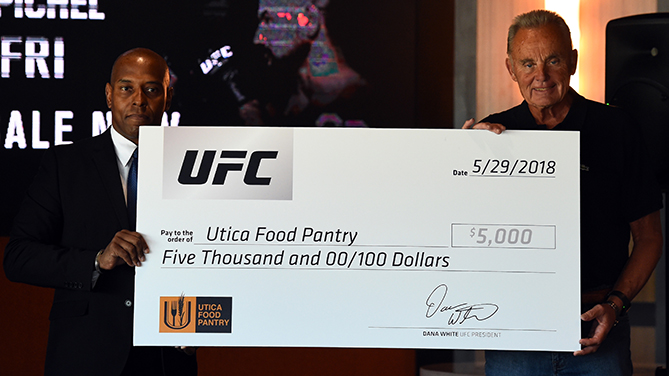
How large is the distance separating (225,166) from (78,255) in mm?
415

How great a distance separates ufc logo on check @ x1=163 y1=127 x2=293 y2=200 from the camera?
5.35 ft

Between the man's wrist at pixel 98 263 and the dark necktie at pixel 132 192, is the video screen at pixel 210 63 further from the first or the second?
the man's wrist at pixel 98 263

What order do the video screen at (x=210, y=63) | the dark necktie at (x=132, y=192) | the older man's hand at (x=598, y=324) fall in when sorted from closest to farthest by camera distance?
the older man's hand at (x=598, y=324)
the dark necktie at (x=132, y=192)
the video screen at (x=210, y=63)

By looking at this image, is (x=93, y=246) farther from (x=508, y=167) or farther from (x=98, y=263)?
(x=508, y=167)

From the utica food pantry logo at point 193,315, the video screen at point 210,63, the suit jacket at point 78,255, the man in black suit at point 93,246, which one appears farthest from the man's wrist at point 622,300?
the video screen at point 210,63

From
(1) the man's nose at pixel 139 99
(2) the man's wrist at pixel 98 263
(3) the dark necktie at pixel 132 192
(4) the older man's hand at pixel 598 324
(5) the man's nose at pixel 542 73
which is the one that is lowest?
(4) the older man's hand at pixel 598 324

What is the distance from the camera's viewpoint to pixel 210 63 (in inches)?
140

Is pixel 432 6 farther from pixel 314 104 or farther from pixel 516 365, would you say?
pixel 516 365

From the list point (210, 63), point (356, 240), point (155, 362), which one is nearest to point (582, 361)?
point (356, 240)

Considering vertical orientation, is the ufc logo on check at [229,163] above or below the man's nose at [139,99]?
below

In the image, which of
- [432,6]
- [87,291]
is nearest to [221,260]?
[87,291]

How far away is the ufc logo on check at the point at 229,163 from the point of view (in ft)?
5.35

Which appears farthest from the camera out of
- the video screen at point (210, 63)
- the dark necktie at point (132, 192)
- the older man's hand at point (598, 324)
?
the video screen at point (210, 63)

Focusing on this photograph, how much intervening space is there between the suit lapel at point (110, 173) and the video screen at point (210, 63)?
6.00 ft
